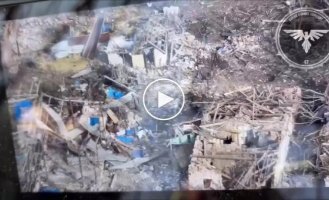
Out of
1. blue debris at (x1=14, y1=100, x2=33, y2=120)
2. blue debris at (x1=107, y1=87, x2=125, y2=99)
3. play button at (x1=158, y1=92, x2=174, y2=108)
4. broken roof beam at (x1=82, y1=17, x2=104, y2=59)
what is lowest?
blue debris at (x1=14, y1=100, x2=33, y2=120)

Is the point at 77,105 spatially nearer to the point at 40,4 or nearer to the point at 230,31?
the point at 40,4

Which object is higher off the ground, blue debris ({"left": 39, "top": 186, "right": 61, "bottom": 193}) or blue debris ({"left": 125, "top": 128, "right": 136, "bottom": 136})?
blue debris ({"left": 125, "top": 128, "right": 136, "bottom": 136})

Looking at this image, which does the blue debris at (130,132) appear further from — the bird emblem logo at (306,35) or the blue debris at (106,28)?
the bird emblem logo at (306,35)

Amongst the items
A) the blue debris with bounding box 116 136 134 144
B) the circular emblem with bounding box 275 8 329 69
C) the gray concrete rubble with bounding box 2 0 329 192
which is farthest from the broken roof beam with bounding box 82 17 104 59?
the circular emblem with bounding box 275 8 329 69

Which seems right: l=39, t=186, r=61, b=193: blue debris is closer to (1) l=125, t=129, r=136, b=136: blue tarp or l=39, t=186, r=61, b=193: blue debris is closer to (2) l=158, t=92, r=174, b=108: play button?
(1) l=125, t=129, r=136, b=136: blue tarp

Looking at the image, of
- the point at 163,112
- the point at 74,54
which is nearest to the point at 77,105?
the point at 74,54

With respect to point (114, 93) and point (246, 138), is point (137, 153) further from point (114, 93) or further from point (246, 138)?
point (246, 138)

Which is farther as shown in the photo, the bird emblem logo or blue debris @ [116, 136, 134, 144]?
blue debris @ [116, 136, 134, 144]
